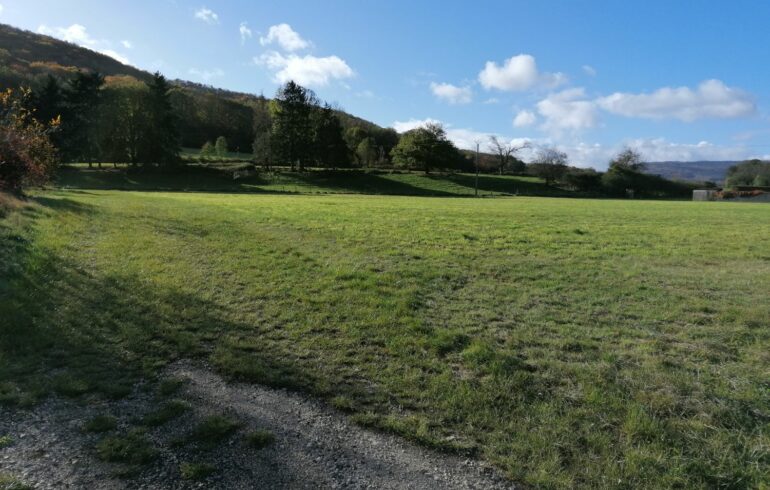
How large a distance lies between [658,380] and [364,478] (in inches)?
148

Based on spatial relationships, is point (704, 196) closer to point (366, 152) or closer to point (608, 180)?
point (608, 180)

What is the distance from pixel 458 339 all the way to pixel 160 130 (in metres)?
75.8

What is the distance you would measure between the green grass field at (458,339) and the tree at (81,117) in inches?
2312

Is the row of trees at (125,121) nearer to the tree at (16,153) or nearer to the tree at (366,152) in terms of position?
the tree at (366,152)

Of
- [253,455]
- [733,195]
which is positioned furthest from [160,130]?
[733,195]

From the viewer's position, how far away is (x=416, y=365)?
5.91 m

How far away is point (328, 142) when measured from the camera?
83312 millimetres

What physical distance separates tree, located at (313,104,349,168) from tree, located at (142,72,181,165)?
2271 centimetres

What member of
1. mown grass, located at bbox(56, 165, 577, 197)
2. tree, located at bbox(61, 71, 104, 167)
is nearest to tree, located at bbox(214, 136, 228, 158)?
mown grass, located at bbox(56, 165, 577, 197)

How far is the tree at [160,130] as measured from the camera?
2810 inches

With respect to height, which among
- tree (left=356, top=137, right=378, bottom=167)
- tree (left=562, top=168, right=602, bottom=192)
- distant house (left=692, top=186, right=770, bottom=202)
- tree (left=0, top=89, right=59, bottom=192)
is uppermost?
tree (left=356, top=137, right=378, bottom=167)

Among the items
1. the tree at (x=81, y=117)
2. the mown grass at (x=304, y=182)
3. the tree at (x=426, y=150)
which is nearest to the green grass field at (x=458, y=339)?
the mown grass at (x=304, y=182)

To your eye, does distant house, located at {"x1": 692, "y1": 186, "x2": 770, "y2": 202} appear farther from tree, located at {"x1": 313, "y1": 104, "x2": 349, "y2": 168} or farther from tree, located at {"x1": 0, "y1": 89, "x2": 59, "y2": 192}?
tree, located at {"x1": 0, "y1": 89, "x2": 59, "y2": 192}

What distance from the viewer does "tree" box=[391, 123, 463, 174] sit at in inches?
3595
